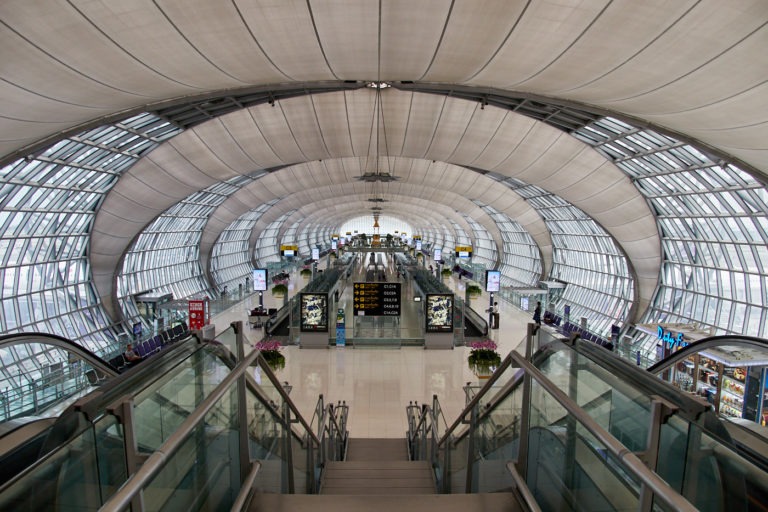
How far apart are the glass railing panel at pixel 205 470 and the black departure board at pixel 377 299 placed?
1505 centimetres

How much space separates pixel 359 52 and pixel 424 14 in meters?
2.49

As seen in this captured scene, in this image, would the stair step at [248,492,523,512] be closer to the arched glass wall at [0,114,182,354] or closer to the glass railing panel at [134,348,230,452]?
the glass railing panel at [134,348,230,452]

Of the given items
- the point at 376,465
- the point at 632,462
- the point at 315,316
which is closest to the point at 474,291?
the point at 315,316

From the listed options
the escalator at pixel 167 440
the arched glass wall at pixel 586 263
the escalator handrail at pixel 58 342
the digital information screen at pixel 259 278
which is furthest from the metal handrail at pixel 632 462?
the arched glass wall at pixel 586 263

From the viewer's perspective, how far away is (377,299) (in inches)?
725

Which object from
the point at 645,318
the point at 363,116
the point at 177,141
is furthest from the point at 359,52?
the point at 645,318

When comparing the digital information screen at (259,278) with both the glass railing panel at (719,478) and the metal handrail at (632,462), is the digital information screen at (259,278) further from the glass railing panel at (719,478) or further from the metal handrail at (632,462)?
the glass railing panel at (719,478)

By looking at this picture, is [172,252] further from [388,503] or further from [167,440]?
[167,440]

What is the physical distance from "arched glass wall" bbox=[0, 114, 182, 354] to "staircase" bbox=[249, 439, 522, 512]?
541 inches

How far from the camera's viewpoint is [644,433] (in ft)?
6.82

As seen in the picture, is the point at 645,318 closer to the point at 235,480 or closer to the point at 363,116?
the point at 363,116

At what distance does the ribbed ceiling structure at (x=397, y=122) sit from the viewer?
9.50 metres

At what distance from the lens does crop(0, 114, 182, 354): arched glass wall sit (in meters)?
18.7

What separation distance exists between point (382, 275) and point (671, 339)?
25113mm
